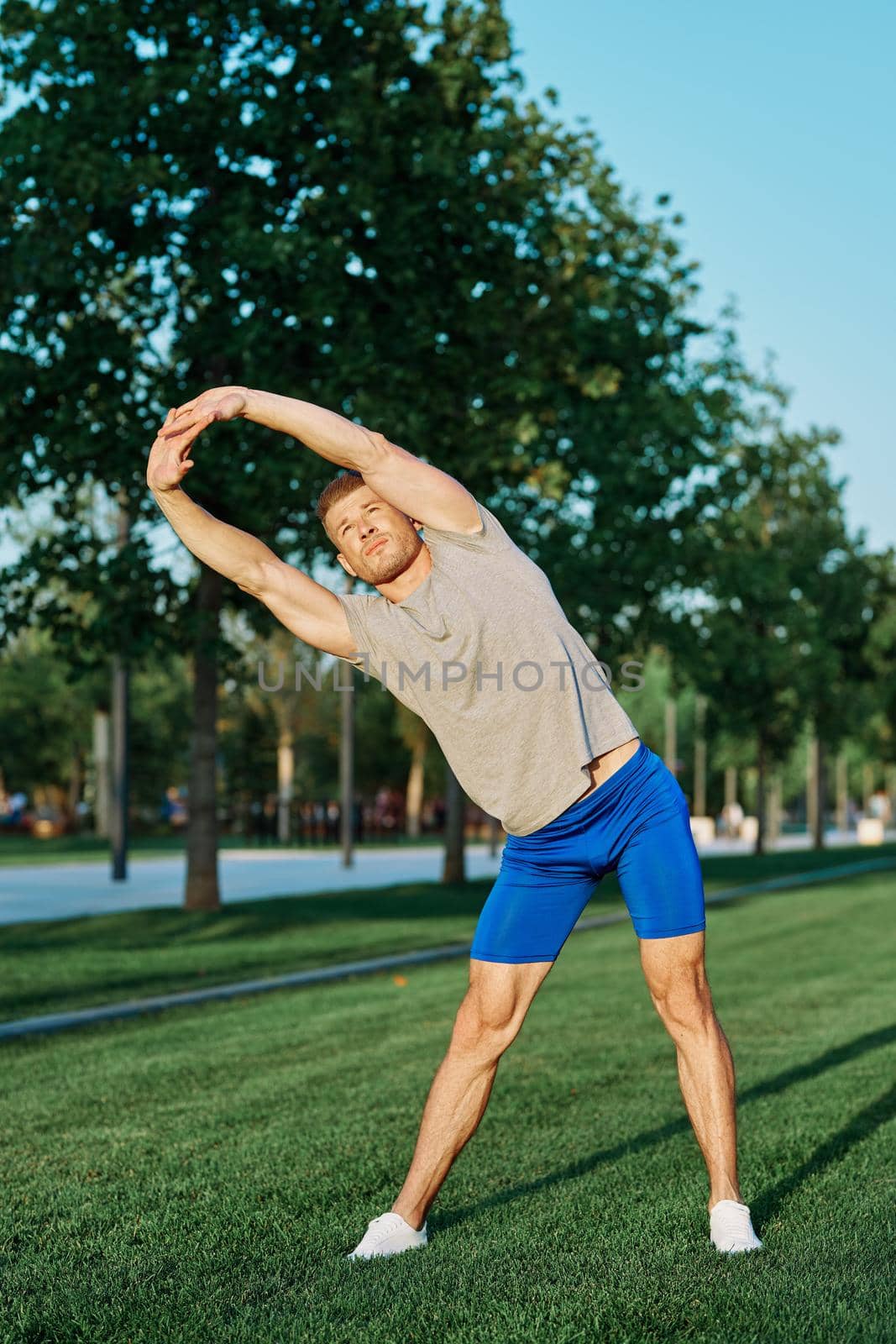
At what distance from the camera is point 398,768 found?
2891 inches

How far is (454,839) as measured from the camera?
24500 millimetres

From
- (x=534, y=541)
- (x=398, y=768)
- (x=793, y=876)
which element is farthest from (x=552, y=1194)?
(x=398, y=768)

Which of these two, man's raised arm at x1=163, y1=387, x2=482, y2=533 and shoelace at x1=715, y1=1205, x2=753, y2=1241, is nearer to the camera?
man's raised arm at x1=163, y1=387, x2=482, y2=533

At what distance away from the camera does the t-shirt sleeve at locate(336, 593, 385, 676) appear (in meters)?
4.17

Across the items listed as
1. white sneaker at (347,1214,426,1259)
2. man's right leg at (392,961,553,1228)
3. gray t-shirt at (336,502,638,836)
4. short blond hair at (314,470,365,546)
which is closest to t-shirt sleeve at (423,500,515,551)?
gray t-shirt at (336,502,638,836)

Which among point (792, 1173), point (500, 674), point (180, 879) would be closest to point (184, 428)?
point (500, 674)

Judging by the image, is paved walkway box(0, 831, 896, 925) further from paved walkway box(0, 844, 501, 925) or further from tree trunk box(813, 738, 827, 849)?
tree trunk box(813, 738, 827, 849)

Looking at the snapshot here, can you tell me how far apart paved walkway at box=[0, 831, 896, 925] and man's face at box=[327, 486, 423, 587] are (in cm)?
1331

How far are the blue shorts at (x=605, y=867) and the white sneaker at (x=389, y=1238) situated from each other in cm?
74

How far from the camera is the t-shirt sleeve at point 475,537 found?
4031 millimetres

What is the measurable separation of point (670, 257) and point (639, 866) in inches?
859

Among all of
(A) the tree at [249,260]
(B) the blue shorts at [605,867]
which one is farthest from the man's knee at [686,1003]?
(A) the tree at [249,260]

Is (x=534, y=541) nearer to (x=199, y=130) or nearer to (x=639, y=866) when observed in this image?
(x=199, y=130)

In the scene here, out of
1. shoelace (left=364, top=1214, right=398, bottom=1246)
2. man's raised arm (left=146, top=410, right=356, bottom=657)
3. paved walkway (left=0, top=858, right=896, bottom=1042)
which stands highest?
man's raised arm (left=146, top=410, right=356, bottom=657)
